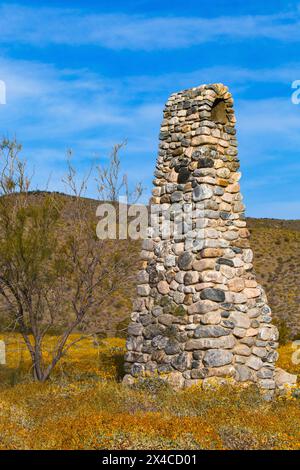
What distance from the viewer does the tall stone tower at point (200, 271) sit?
11656mm

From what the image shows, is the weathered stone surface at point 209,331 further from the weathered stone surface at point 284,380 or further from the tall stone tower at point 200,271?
the weathered stone surface at point 284,380

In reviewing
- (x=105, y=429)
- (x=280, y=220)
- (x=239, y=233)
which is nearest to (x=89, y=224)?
(x=239, y=233)

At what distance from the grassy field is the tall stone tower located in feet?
2.21

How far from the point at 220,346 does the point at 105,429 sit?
157 inches

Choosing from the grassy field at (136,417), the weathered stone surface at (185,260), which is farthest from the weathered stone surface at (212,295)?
the grassy field at (136,417)

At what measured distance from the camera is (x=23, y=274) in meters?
14.1

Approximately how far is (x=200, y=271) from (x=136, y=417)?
3780 millimetres

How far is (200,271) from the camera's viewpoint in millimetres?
11883

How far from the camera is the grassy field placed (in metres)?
7.93

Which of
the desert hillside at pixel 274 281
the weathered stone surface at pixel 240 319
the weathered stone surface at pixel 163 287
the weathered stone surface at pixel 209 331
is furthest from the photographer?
the desert hillside at pixel 274 281

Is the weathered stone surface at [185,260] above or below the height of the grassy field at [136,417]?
above

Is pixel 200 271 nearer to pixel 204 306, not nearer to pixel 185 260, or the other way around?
pixel 185 260

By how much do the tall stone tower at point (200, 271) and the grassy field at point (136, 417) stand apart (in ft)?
2.21

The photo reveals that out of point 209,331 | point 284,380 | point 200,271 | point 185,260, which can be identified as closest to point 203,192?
point 185,260
